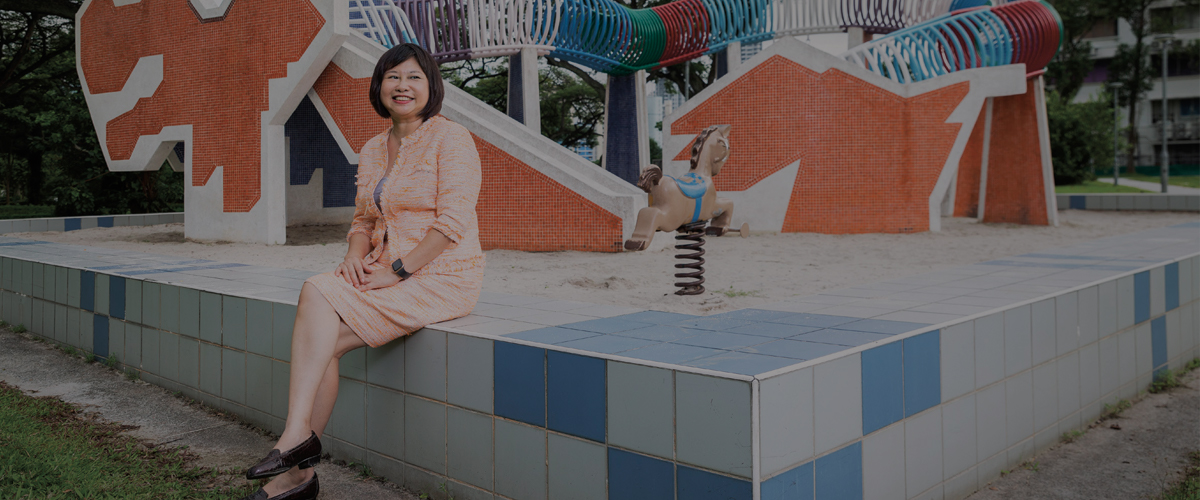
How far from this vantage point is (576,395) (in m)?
2.95

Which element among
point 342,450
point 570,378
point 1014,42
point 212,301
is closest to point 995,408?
point 570,378

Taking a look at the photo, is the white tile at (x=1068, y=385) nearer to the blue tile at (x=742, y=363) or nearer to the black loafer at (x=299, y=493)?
the blue tile at (x=742, y=363)

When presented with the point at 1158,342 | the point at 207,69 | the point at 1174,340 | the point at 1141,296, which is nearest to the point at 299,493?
the point at 1141,296

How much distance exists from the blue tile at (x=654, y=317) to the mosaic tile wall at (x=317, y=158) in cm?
1290

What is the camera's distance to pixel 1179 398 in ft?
17.8

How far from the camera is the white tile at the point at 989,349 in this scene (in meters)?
3.68

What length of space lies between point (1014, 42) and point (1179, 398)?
10371mm

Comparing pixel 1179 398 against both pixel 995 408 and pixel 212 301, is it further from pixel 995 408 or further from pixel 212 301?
pixel 212 301

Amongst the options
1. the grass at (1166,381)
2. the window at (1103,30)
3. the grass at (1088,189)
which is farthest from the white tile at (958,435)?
the window at (1103,30)

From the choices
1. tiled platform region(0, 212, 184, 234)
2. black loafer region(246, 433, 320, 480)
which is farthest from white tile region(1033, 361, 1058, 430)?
tiled platform region(0, 212, 184, 234)

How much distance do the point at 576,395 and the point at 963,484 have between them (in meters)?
1.78

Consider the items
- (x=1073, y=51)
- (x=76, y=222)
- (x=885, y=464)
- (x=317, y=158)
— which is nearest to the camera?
(x=885, y=464)

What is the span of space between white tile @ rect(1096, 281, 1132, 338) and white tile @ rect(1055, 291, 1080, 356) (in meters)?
0.35

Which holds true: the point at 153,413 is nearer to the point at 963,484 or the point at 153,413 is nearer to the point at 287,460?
the point at 287,460
